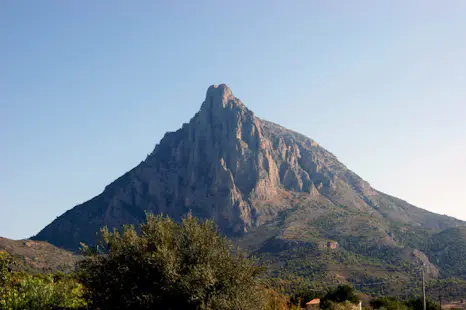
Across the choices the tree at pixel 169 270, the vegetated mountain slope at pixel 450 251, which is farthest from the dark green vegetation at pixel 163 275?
the vegetated mountain slope at pixel 450 251

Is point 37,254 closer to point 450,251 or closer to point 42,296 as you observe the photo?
point 42,296

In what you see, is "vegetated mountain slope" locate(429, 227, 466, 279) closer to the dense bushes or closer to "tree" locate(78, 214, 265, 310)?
"tree" locate(78, 214, 265, 310)

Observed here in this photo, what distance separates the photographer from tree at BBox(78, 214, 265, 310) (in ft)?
51.2

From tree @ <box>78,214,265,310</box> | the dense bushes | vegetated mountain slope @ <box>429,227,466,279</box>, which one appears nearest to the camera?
tree @ <box>78,214,265,310</box>

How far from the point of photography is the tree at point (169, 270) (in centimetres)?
1562

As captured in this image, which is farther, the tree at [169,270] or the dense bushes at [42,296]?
the dense bushes at [42,296]

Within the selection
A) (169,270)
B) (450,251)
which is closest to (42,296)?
(169,270)

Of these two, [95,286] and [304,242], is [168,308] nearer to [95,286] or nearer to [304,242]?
[95,286]

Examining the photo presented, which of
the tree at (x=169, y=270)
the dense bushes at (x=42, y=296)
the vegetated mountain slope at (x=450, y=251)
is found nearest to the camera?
the tree at (x=169, y=270)

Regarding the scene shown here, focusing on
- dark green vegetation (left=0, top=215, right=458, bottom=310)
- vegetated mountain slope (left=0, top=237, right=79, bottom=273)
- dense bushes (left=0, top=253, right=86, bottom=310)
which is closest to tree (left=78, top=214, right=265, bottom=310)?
dark green vegetation (left=0, top=215, right=458, bottom=310)

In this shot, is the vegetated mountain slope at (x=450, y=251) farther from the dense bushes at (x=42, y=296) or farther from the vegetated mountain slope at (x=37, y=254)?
the dense bushes at (x=42, y=296)

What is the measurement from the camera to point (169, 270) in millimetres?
15578

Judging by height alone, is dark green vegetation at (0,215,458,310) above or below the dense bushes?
above

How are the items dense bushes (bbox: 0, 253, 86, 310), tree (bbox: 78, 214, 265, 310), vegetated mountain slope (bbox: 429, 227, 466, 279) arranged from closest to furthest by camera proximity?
tree (bbox: 78, 214, 265, 310) < dense bushes (bbox: 0, 253, 86, 310) < vegetated mountain slope (bbox: 429, 227, 466, 279)
